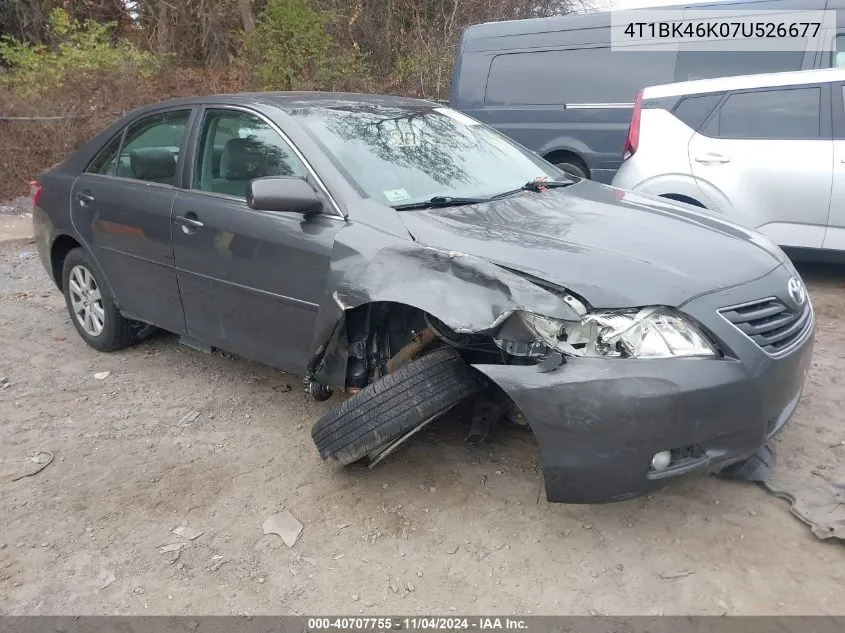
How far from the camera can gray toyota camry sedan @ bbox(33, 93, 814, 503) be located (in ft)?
7.84

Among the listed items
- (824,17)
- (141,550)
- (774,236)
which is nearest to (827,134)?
(774,236)

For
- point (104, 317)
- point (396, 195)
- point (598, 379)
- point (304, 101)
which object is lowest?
point (104, 317)

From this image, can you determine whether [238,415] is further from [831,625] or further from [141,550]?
[831,625]

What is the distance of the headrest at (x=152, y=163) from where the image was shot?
391 centimetres

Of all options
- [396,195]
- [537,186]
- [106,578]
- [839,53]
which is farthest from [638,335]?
[839,53]

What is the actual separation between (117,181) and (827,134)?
4965 mm

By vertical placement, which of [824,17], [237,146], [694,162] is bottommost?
[694,162]

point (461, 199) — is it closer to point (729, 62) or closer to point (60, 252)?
point (60, 252)

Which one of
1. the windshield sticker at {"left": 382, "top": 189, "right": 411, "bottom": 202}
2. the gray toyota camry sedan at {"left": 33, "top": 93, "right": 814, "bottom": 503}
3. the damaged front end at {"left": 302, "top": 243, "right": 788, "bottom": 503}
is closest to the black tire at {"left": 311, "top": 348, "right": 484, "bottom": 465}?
the gray toyota camry sedan at {"left": 33, "top": 93, "right": 814, "bottom": 503}

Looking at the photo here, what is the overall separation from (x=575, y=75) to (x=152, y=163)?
15.8ft

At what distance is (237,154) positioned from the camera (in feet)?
11.9

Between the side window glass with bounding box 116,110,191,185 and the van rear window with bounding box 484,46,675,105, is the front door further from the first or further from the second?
the van rear window with bounding box 484,46,675,105

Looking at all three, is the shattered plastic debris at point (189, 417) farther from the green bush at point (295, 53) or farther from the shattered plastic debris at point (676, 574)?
the green bush at point (295, 53)

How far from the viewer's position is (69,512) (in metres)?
3.00
